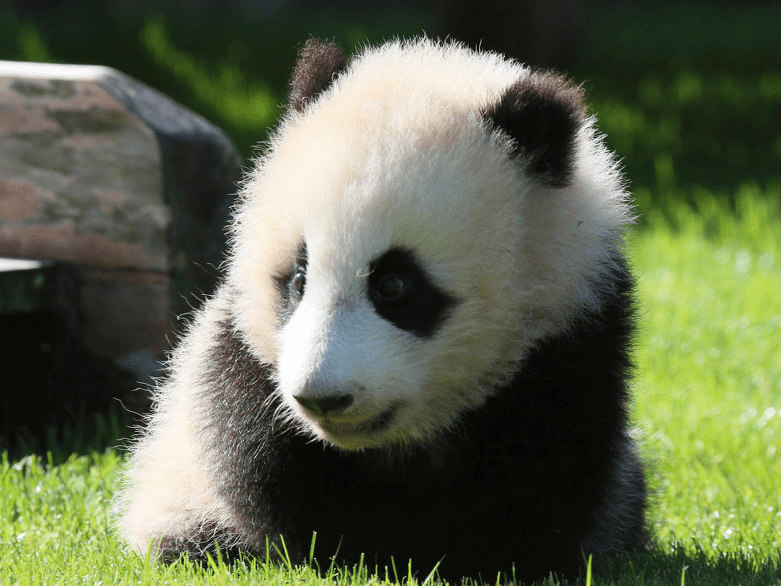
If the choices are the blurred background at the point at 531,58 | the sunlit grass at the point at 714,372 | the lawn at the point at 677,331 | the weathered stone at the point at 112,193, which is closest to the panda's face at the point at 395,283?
the lawn at the point at 677,331

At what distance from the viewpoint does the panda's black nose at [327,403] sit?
2631 mm

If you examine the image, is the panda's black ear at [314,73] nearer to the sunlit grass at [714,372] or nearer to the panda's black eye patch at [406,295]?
the panda's black eye patch at [406,295]

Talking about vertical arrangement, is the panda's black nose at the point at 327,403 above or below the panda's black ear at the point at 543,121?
below

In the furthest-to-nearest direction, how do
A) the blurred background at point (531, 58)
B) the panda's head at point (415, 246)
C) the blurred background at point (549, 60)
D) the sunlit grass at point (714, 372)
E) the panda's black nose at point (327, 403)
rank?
the blurred background at point (531, 58), the blurred background at point (549, 60), the sunlit grass at point (714, 372), the panda's head at point (415, 246), the panda's black nose at point (327, 403)

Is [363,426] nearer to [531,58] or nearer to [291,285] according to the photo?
[291,285]

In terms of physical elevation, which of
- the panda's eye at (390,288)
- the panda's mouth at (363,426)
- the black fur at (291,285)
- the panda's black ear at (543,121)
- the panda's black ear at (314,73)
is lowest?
the panda's mouth at (363,426)

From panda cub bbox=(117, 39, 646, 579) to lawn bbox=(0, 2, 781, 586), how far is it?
21 cm

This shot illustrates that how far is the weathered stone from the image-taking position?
499 centimetres

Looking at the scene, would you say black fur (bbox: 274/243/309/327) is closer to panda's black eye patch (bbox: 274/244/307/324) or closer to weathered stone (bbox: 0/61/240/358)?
panda's black eye patch (bbox: 274/244/307/324)

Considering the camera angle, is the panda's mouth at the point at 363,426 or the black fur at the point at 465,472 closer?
the panda's mouth at the point at 363,426

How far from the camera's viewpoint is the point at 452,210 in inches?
110

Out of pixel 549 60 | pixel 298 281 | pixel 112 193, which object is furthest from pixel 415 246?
pixel 549 60

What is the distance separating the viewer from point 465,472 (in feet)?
10.1

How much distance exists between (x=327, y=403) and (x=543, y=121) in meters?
0.98
